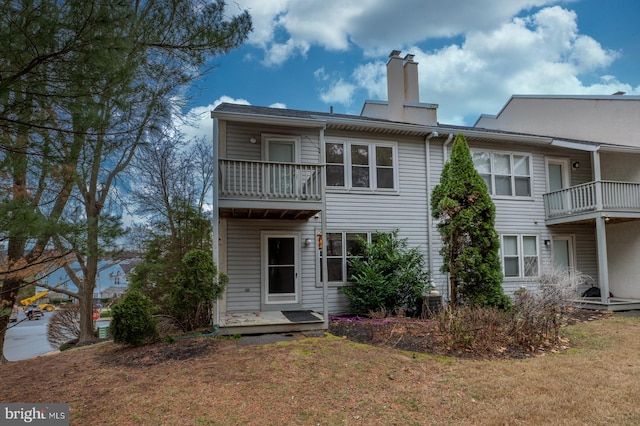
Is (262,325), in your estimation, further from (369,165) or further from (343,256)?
(369,165)

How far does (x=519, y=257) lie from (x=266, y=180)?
8.71 metres

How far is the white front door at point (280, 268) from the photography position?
400 inches

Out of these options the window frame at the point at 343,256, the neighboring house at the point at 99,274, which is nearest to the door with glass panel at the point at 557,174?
the window frame at the point at 343,256

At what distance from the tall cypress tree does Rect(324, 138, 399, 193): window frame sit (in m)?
2.29

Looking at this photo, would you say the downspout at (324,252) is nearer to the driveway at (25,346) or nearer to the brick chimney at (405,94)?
the brick chimney at (405,94)

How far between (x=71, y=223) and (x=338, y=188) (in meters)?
7.13

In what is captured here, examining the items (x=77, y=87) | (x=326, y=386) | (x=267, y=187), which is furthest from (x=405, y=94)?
(x=77, y=87)

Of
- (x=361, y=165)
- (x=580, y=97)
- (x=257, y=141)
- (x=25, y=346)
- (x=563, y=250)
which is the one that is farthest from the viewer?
(x=25, y=346)

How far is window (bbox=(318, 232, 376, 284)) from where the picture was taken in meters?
10.7

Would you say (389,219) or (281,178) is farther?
(389,219)

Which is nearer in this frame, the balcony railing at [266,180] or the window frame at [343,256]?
the balcony railing at [266,180]

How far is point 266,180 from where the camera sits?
348 inches

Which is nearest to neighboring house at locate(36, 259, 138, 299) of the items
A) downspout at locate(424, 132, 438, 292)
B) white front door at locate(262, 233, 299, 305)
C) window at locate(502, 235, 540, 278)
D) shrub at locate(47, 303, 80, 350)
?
shrub at locate(47, 303, 80, 350)

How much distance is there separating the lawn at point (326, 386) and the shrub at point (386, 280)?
2.94 metres
